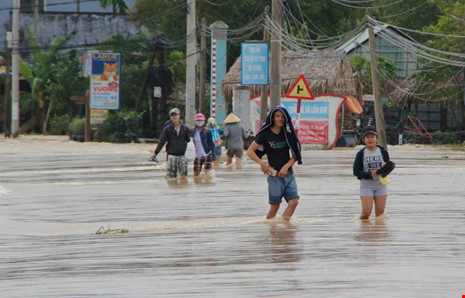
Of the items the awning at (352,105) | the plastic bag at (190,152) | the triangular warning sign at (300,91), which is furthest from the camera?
the awning at (352,105)

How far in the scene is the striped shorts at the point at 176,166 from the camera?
22.0m

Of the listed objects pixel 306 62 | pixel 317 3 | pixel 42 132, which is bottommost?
pixel 42 132

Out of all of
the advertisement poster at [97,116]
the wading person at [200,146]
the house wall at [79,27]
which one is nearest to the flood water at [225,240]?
the wading person at [200,146]

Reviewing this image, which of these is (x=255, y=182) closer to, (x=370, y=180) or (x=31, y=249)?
(x=370, y=180)

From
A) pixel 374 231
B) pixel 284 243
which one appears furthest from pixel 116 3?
pixel 284 243

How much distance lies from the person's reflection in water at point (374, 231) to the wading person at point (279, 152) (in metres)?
1.03

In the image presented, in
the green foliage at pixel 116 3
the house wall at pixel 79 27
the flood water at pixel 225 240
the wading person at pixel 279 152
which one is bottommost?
the flood water at pixel 225 240

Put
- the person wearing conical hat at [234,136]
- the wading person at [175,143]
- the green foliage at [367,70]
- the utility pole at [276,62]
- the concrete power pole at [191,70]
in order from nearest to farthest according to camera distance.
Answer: the wading person at [175,143] < the utility pole at [276,62] < the person wearing conical hat at [234,136] < the concrete power pole at [191,70] < the green foliage at [367,70]

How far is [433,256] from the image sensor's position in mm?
9938

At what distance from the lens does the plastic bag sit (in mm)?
22125

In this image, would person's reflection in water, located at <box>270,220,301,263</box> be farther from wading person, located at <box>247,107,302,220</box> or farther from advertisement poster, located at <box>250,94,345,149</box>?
advertisement poster, located at <box>250,94,345,149</box>

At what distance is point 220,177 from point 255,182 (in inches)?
78.0

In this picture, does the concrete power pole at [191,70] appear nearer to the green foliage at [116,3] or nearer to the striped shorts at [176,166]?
the striped shorts at [176,166]

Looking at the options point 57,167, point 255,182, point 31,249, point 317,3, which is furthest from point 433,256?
point 317,3
